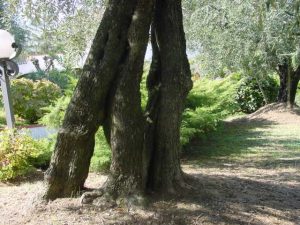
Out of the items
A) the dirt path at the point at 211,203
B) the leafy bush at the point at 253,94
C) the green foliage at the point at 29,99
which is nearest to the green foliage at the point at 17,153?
the dirt path at the point at 211,203

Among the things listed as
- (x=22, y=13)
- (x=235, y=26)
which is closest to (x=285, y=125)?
(x=235, y=26)

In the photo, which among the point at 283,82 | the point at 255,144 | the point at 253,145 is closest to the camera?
the point at 253,145

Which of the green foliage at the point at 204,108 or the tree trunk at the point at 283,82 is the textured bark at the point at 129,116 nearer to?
the green foliage at the point at 204,108

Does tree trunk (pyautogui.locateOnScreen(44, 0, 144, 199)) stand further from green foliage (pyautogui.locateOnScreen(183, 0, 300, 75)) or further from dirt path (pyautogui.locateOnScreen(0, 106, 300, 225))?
green foliage (pyautogui.locateOnScreen(183, 0, 300, 75))

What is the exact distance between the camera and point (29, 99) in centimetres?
1499

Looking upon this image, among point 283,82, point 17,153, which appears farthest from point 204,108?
point 283,82

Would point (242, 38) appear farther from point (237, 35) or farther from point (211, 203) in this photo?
point (211, 203)

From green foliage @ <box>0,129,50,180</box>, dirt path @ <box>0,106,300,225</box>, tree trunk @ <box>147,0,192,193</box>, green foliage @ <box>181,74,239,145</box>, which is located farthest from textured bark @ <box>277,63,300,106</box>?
tree trunk @ <box>147,0,192,193</box>

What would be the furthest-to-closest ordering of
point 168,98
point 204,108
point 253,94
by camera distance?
1. point 253,94
2. point 204,108
3. point 168,98

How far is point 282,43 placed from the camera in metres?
12.1

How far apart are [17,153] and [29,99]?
8317 mm

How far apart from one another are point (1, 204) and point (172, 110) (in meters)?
2.32

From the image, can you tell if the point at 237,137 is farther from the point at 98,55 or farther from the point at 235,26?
the point at 98,55

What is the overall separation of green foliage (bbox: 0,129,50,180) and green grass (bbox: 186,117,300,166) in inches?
125
